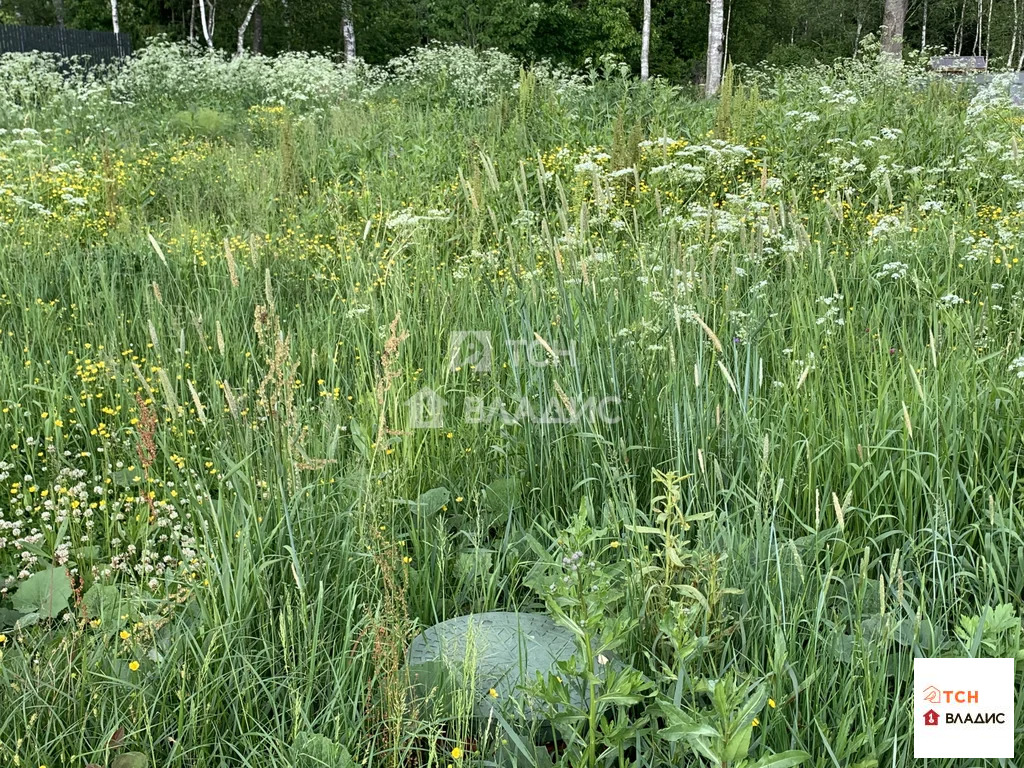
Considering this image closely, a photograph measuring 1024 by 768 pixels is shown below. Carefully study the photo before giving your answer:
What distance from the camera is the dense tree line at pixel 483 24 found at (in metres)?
29.3

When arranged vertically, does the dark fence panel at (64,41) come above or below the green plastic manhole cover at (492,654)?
above

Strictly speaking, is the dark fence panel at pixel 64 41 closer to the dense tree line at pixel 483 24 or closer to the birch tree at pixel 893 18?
the dense tree line at pixel 483 24

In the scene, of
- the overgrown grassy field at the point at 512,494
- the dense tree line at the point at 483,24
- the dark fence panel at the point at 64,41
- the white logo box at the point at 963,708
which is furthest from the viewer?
the dense tree line at the point at 483,24

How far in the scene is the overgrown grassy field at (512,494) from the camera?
140cm

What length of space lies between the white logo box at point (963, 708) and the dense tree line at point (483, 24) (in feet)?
86.4

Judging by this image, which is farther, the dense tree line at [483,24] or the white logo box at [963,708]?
the dense tree line at [483,24]

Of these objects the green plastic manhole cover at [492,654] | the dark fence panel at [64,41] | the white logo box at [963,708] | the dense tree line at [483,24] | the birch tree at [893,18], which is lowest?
the green plastic manhole cover at [492,654]

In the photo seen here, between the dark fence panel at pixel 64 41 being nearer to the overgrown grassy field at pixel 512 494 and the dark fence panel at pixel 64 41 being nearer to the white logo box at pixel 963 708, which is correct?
the overgrown grassy field at pixel 512 494

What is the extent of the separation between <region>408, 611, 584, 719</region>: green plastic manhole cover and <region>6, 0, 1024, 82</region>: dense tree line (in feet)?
85.8

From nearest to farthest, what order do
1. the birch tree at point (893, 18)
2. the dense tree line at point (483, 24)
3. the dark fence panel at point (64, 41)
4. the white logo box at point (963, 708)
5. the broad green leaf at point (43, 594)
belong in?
the white logo box at point (963, 708)
the broad green leaf at point (43, 594)
the birch tree at point (893, 18)
the dark fence panel at point (64, 41)
the dense tree line at point (483, 24)

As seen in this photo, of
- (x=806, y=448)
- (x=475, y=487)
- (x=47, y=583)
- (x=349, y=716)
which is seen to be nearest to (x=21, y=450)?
(x=47, y=583)

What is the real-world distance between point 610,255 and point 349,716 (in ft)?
5.49

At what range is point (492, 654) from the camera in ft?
5.22

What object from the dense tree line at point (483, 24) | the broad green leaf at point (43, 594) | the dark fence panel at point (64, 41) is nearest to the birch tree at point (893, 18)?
the dense tree line at point (483, 24)
